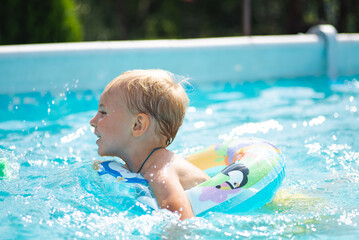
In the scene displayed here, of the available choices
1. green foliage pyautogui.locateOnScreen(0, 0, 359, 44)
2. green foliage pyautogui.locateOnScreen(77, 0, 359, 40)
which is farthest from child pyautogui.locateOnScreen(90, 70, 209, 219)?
green foliage pyautogui.locateOnScreen(77, 0, 359, 40)

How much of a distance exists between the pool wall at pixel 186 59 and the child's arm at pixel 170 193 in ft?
11.6

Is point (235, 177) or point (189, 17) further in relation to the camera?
point (189, 17)

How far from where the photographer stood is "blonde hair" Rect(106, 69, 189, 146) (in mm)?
2490

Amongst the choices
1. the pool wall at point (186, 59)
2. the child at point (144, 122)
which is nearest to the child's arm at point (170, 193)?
the child at point (144, 122)

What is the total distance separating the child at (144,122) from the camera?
249cm

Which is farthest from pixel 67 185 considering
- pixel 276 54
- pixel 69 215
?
pixel 276 54

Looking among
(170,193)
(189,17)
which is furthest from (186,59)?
(189,17)

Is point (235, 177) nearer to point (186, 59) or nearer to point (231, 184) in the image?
point (231, 184)

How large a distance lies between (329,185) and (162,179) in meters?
1.23

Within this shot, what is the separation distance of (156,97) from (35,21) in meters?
5.61

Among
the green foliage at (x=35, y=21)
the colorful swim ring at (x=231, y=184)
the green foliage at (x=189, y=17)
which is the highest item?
the green foliage at (x=35, y=21)

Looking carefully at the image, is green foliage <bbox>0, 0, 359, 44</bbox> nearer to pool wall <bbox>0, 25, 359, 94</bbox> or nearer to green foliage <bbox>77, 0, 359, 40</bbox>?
green foliage <bbox>77, 0, 359, 40</bbox>

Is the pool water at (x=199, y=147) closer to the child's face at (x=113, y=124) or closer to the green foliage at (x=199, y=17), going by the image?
the child's face at (x=113, y=124)

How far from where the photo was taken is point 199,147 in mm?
3990
